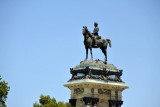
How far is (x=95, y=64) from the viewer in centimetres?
3309

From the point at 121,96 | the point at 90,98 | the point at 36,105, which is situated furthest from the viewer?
the point at 36,105

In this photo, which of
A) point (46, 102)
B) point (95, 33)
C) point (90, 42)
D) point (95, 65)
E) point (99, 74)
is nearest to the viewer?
point (99, 74)

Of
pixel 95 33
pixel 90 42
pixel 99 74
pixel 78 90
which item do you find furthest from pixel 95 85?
pixel 95 33

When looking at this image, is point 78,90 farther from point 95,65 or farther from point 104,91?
point 95,65

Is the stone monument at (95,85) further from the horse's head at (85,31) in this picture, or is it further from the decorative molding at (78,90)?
the horse's head at (85,31)

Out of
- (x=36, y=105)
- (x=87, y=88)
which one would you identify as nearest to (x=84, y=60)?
(x=87, y=88)

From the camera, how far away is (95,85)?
31391 millimetres

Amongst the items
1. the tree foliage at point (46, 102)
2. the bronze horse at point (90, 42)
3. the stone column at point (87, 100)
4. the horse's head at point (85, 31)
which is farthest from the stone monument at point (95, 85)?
the tree foliage at point (46, 102)

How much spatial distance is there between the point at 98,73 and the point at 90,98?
10.00 ft

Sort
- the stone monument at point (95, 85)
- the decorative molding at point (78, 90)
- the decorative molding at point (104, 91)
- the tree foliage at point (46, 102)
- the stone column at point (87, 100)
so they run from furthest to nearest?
the tree foliage at point (46, 102) → the decorative molding at point (104, 91) → the decorative molding at point (78, 90) → the stone monument at point (95, 85) → the stone column at point (87, 100)

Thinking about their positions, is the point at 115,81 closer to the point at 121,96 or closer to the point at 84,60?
the point at 121,96

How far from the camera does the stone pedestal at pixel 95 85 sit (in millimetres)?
31172

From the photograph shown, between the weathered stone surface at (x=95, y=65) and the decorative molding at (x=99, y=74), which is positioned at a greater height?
the weathered stone surface at (x=95, y=65)

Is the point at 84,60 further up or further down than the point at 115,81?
further up
